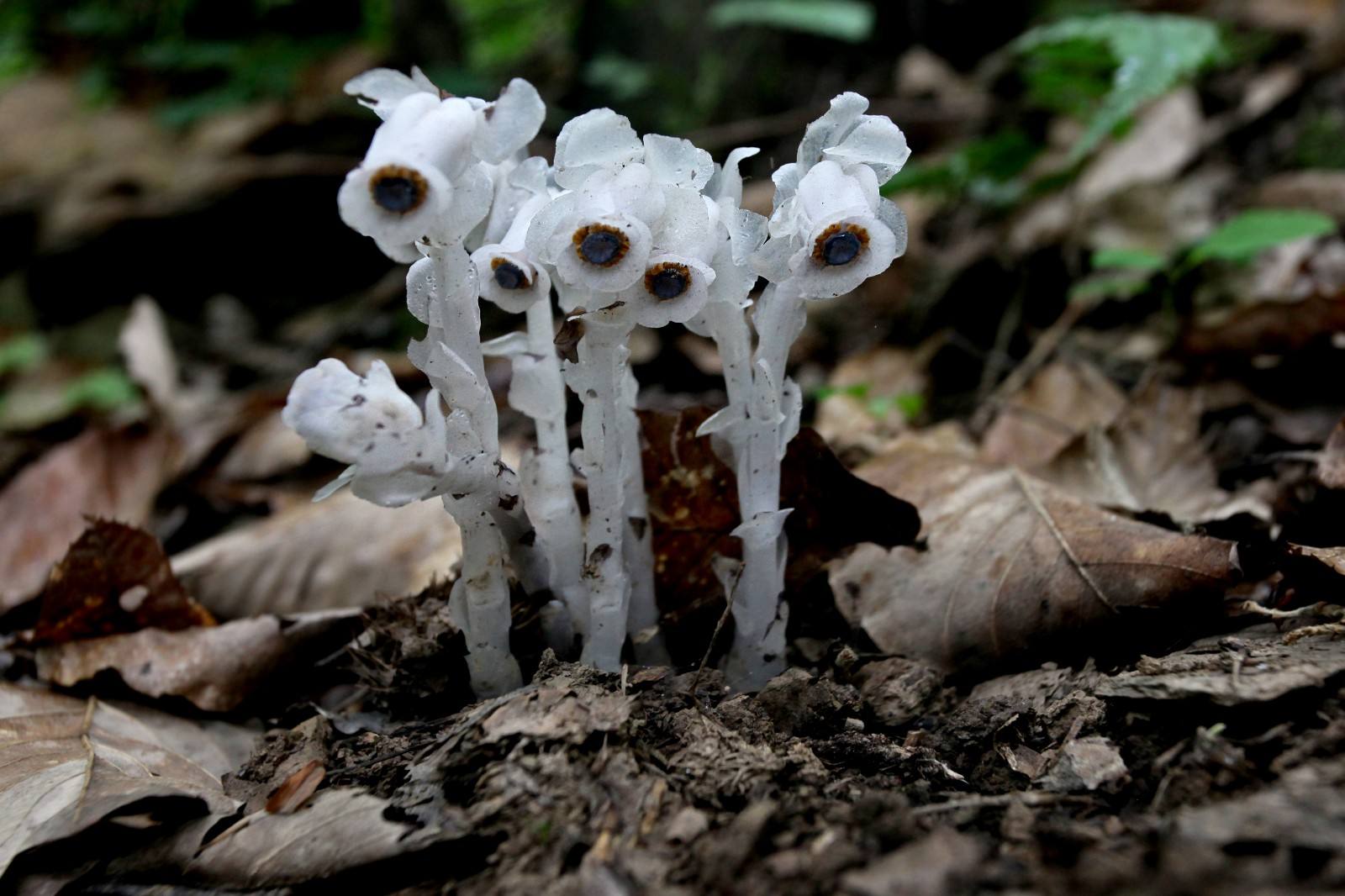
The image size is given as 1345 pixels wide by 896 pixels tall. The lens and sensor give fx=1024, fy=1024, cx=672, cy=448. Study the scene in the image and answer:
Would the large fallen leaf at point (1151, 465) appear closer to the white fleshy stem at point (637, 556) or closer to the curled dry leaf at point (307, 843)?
the white fleshy stem at point (637, 556)

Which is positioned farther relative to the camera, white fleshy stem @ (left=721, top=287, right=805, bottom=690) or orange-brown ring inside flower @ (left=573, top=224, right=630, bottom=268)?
white fleshy stem @ (left=721, top=287, right=805, bottom=690)

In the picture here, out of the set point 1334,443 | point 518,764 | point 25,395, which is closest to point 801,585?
point 518,764

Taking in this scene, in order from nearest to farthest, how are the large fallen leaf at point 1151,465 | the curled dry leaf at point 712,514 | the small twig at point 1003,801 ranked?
1. the small twig at point 1003,801
2. the curled dry leaf at point 712,514
3. the large fallen leaf at point 1151,465

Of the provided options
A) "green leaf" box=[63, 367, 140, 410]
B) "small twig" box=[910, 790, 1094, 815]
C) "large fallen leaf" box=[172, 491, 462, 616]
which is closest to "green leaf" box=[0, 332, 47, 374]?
"green leaf" box=[63, 367, 140, 410]

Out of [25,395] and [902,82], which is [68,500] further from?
[902,82]

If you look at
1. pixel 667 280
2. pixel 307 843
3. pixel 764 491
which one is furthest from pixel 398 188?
pixel 307 843

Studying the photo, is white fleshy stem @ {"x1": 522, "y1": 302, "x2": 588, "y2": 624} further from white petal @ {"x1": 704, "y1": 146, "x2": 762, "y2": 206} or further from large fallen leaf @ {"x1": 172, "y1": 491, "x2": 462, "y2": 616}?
large fallen leaf @ {"x1": 172, "y1": 491, "x2": 462, "y2": 616}

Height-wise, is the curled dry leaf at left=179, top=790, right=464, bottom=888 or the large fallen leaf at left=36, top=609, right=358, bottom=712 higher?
the large fallen leaf at left=36, top=609, right=358, bottom=712

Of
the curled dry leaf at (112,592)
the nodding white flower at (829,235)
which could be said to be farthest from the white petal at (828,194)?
the curled dry leaf at (112,592)
